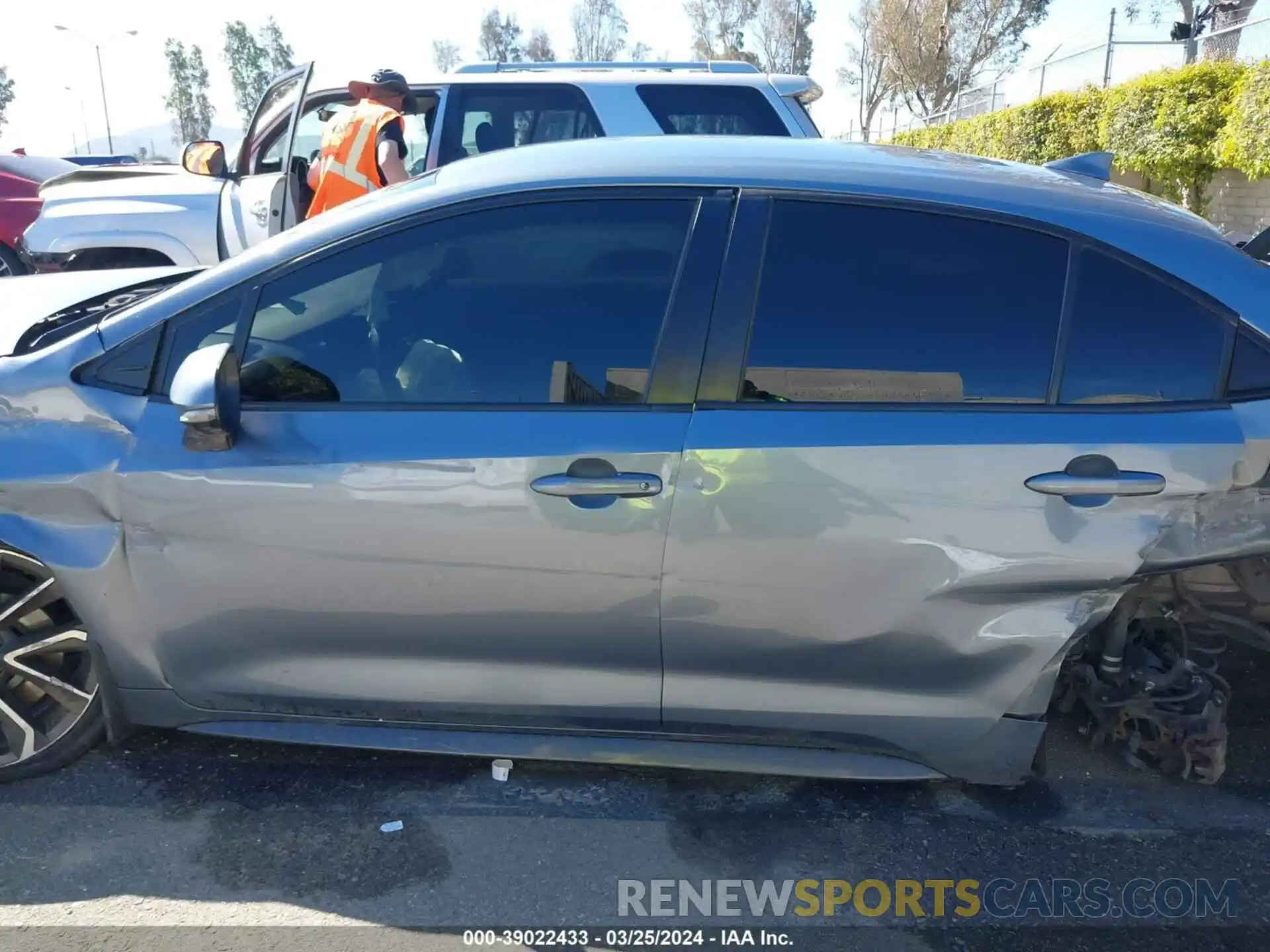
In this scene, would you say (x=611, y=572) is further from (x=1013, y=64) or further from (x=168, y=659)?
(x=1013, y=64)

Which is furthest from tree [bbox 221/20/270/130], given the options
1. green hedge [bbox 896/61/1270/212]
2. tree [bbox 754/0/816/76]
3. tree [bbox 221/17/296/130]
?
green hedge [bbox 896/61/1270/212]

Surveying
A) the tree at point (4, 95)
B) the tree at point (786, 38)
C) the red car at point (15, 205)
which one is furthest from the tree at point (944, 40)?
the tree at point (4, 95)

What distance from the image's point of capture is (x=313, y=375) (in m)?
2.30

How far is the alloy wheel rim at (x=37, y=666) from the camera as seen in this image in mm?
2506

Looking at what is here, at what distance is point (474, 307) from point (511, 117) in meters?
4.01

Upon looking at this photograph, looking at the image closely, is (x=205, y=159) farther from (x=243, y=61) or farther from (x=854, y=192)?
(x=243, y=61)

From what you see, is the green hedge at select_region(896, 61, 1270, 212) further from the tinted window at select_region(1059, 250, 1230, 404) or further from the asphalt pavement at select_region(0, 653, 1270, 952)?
the asphalt pavement at select_region(0, 653, 1270, 952)

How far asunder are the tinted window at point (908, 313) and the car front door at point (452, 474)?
0.19 metres

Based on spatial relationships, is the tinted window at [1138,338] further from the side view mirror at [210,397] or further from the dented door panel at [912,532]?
the side view mirror at [210,397]

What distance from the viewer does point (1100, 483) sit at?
2.09 meters

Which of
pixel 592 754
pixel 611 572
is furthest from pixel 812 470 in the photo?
pixel 592 754

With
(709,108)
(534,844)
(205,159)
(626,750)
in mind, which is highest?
(709,108)

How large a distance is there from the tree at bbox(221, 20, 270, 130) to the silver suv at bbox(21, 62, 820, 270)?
73.7 metres

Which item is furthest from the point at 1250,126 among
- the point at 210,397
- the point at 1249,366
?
the point at 210,397
